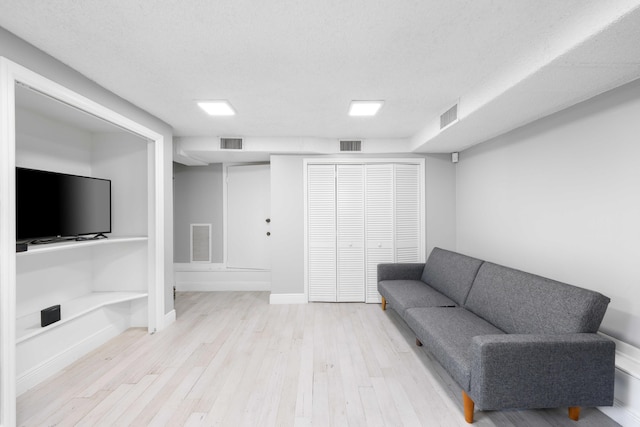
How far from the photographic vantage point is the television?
211cm

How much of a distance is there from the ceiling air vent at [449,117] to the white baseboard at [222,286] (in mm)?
3596

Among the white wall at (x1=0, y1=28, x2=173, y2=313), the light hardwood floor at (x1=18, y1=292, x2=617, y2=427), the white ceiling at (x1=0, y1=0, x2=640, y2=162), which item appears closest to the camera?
the white ceiling at (x1=0, y1=0, x2=640, y2=162)

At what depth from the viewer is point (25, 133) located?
2.31 m

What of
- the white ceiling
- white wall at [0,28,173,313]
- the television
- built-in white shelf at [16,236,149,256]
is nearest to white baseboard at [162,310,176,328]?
white wall at [0,28,173,313]

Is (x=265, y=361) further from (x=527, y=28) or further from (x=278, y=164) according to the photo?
(x=527, y=28)

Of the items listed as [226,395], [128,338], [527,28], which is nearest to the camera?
[527,28]

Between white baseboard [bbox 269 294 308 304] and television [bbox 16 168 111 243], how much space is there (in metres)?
2.22

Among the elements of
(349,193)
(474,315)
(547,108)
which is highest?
(547,108)

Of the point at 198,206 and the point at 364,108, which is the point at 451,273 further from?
the point at 198,206

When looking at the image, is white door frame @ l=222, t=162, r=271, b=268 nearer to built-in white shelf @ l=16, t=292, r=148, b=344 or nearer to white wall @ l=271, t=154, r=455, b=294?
Answer: white wall @ l=271, t=154, r=455, b=294

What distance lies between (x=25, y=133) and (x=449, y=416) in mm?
3966

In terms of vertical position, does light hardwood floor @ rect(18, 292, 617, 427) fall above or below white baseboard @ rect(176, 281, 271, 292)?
below

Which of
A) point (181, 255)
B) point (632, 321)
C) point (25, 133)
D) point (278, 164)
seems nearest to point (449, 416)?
point (632, 321)

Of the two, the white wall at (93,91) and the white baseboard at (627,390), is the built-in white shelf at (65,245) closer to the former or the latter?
the white wall at (93,91)
